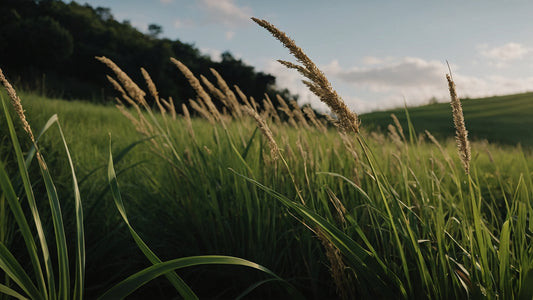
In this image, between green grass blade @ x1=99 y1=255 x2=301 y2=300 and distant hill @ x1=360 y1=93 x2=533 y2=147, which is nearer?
green grass blade @ x1=99 y1=255 x2=301 y2=300

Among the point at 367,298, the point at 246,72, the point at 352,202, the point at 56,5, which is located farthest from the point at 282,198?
the point at 56,5

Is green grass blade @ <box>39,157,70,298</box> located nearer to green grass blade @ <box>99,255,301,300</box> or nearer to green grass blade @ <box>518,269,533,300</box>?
green grass blade @ <box>99,255,301,300</box>

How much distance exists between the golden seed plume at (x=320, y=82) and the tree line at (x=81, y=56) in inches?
780

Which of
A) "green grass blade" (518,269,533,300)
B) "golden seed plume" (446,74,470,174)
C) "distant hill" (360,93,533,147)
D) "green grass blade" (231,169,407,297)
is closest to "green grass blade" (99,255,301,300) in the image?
"green grass blade" (231,169,407,297)

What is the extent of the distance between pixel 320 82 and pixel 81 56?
→ 26.4 meters

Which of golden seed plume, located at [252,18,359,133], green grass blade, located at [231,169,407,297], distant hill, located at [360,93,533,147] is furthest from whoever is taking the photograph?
distant hill, located at [360,93,533,147]

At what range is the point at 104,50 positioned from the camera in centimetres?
2278

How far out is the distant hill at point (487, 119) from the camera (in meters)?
13.7

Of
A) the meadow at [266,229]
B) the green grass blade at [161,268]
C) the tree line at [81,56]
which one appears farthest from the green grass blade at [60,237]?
the tree line at [81,56]

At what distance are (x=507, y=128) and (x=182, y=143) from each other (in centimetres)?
1546

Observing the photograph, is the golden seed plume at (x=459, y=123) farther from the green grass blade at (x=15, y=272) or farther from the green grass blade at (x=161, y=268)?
the green grass blade at (x=15, y=272)

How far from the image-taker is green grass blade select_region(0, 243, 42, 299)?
3.50ft

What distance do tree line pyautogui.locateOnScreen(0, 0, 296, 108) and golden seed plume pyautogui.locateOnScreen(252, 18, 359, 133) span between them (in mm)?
19819

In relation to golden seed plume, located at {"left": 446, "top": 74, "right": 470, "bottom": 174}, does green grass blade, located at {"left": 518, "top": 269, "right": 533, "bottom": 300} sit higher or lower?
lower
